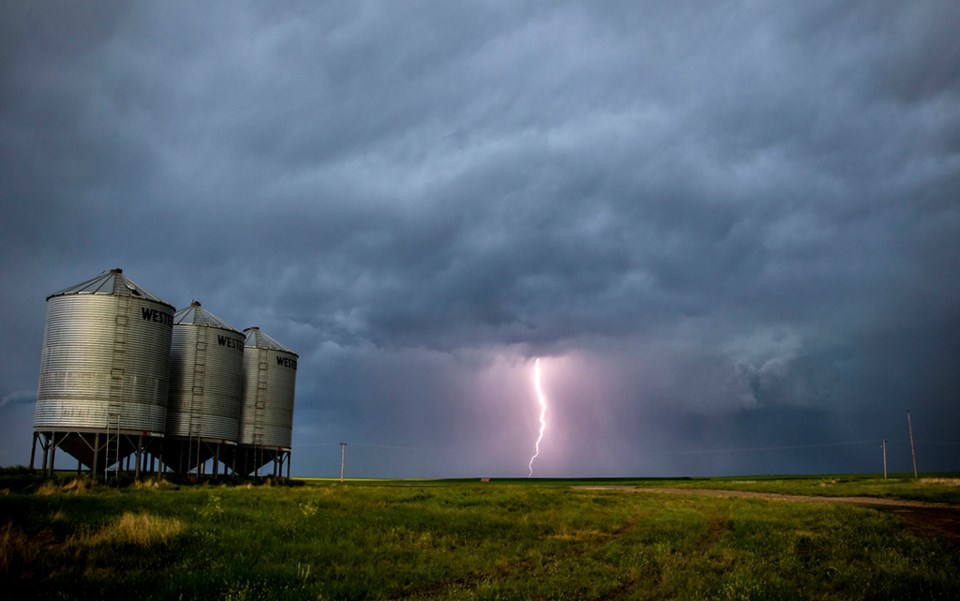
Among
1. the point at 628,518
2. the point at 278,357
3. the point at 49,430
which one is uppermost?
the point at 278,357

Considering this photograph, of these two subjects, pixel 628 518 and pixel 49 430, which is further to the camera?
pixel 49 430

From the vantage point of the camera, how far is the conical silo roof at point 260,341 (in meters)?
76.3

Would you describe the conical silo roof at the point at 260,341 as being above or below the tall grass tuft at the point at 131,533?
above

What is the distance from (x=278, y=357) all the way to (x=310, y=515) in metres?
52.7

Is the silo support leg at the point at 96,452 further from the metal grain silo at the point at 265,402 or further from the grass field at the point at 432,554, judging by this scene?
the grass field at the point at 432,554

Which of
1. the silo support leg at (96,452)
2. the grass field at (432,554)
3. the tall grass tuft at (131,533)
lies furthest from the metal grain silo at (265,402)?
the tall grass tuft at (131,533)

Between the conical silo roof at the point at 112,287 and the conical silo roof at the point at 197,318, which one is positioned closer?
the conical silo roof at the point at 112,287

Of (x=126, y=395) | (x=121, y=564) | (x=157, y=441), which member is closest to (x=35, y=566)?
(x=121, y=564)

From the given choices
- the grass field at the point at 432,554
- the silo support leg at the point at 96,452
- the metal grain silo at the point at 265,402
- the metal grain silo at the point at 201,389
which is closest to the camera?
the grass field at the point at 432,554

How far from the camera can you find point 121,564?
55.2ft

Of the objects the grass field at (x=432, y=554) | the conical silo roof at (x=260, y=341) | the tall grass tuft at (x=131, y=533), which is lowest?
the grass field at (x=432, y=554)

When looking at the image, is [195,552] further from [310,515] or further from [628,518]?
[628,518]

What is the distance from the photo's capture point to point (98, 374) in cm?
5262

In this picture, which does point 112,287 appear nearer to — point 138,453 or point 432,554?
point 138,453
